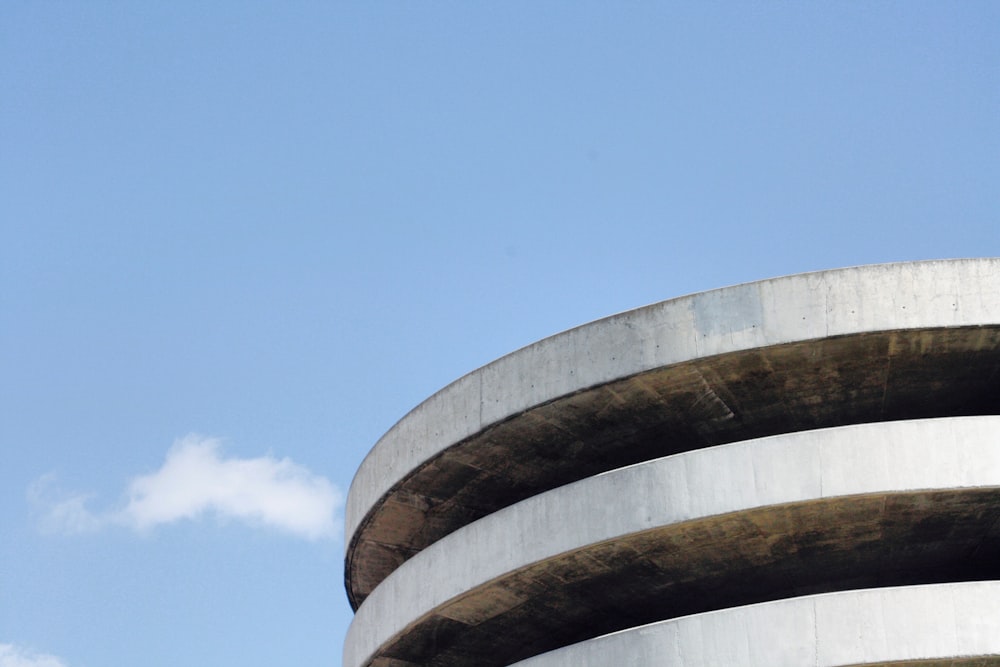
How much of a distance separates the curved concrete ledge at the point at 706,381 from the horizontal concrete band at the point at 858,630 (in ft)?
10.4

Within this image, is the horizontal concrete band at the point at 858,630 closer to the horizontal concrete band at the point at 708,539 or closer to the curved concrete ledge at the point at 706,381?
the horizontal concrete band at the point at 708,539

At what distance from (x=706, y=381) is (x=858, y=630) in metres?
3.83

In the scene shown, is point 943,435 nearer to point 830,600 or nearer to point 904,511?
point 904,511

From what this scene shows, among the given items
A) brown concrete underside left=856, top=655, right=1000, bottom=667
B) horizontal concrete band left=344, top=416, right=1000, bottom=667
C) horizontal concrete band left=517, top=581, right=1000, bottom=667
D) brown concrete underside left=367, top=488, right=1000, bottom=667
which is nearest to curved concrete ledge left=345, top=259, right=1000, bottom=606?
horizontal concrete band left=344, top=416, right=1000, bottom=667

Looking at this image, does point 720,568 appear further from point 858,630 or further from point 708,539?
point 858,630

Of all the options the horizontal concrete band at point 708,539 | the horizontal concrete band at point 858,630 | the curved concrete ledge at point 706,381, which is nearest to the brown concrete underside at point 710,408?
the curved concrete ledge at point 706,381

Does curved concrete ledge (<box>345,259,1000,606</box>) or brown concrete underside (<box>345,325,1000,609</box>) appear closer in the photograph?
curved concrete ledge (<box>345,259,1000,606</box>)

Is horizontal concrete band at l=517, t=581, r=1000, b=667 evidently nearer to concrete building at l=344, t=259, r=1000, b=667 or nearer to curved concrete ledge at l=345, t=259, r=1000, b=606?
concrete building at l=344, t=259, r=1000, b=667

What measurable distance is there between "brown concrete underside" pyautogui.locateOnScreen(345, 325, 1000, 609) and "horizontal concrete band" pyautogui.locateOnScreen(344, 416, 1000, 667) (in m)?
1.20

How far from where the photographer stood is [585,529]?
16.9 m

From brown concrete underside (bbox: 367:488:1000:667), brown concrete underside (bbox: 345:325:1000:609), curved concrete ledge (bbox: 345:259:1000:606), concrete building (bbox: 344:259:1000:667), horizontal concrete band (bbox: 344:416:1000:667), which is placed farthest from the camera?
brown concrete underside (bbox: 345:325:1000:609)

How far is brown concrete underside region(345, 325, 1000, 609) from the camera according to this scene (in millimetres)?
16781

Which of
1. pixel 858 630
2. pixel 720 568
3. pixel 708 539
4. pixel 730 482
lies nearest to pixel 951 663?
pixel 858 630

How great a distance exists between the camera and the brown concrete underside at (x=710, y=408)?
1678cm
